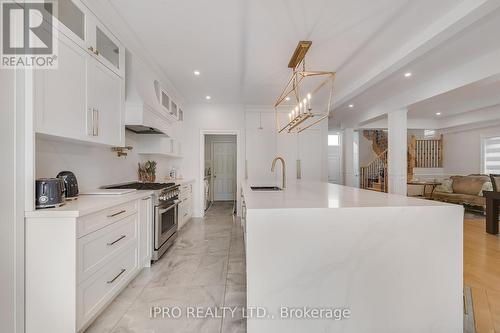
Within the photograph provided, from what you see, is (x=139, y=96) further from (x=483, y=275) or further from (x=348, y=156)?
(x=348, y=156)

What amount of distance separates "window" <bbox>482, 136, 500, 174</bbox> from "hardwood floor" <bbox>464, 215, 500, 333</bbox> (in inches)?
155

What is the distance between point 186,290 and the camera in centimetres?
213

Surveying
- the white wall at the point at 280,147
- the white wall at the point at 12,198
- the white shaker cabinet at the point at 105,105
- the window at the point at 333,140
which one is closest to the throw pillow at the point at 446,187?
the white wall at the point at 280,147

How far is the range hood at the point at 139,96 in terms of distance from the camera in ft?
8.80

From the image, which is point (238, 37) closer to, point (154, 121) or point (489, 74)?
point (154, 121)

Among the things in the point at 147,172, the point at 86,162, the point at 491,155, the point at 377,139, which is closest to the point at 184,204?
the point at 147,172

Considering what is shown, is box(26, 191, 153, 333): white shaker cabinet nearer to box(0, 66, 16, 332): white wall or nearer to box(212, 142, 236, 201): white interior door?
box(0, 66, 16, 332): white wall

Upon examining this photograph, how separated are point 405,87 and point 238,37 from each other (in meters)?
3.56

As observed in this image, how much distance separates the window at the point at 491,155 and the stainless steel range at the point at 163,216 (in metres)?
8.70

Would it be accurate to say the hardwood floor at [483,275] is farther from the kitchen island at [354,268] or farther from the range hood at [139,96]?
the range hood at [139,96]

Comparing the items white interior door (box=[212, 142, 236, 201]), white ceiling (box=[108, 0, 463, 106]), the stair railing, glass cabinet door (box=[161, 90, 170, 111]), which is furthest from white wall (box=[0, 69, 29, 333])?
the stair railing

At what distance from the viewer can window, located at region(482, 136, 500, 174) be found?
6.32 m

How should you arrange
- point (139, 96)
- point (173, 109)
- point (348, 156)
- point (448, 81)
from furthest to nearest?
point (348, 156)
point (173, 109)
point (448, 81)
point (139, 96)

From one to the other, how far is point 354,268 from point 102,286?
1867 mm
